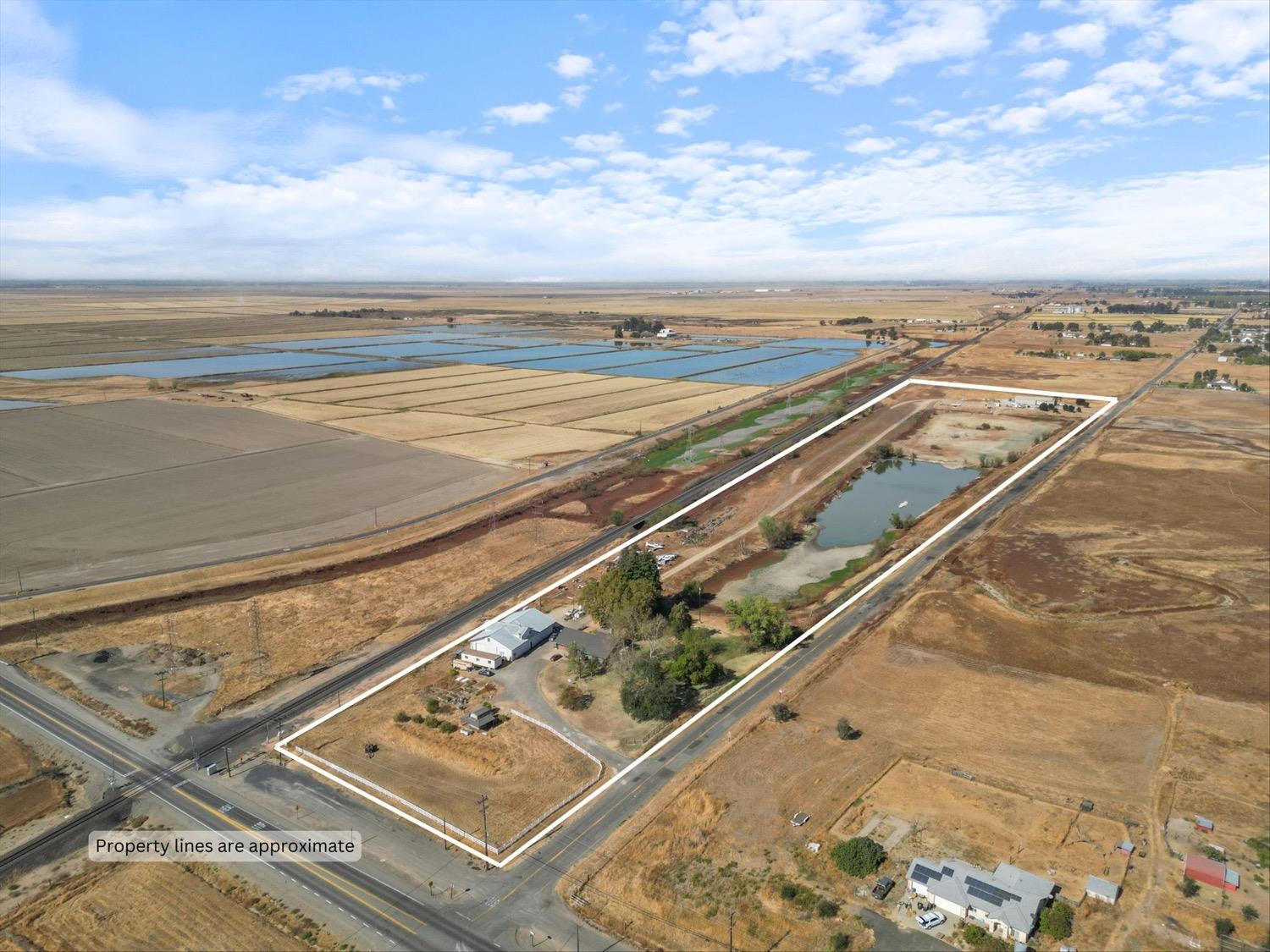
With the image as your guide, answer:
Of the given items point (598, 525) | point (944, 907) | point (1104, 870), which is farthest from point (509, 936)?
point (598, 525)

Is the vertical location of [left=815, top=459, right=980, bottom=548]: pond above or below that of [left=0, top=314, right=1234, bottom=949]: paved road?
above

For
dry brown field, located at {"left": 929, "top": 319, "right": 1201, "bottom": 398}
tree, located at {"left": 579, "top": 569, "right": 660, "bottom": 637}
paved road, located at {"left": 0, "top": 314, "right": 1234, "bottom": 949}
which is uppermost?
dry brown field, located at {"left": 929, "top": 319, "right": 1201, "bottom": 398}

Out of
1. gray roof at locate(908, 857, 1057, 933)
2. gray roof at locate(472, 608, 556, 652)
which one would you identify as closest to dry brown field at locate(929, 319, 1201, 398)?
gray roof at locate(472, 608, 556, 652)

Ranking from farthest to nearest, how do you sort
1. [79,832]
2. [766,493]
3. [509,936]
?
[766,493] → [79,832] → [509,936]

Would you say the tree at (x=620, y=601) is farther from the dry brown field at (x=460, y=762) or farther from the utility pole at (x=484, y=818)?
the utility pole at (x=484, y=818)

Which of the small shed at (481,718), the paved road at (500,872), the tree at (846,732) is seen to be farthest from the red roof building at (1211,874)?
the small shed at (481,718)

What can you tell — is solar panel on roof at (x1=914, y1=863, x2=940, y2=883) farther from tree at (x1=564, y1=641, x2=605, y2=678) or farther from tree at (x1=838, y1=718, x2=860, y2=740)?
tree at (x1=564, y1=641, x2=605, y2=678)

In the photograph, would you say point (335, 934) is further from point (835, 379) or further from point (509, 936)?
point (835, 379)
